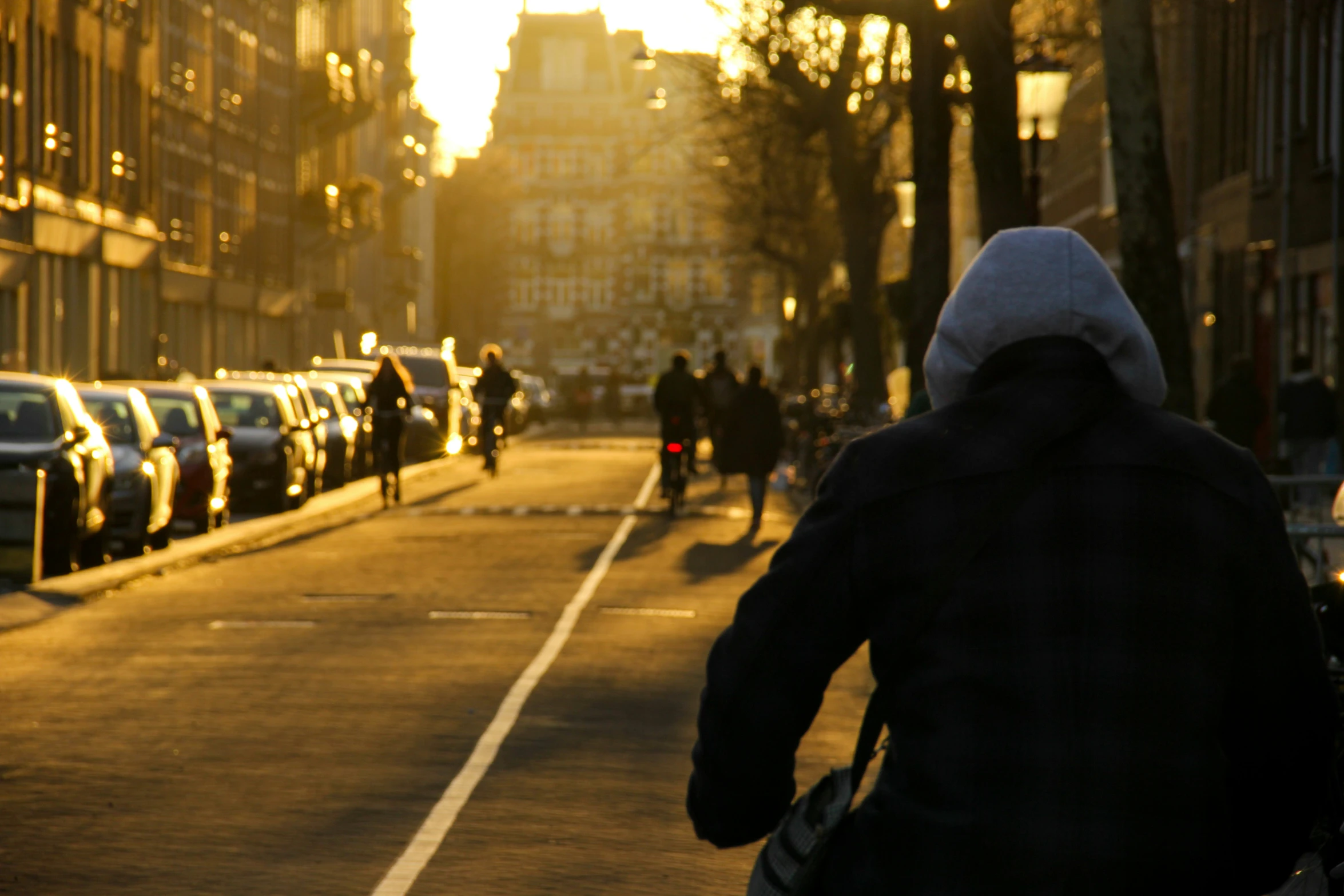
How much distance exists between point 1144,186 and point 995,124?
4.38 metres

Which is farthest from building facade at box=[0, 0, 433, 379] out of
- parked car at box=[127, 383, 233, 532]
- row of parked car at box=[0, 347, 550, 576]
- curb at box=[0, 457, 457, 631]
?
parked car at box=[127, 383, 233, 532]

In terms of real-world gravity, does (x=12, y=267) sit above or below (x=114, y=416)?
above

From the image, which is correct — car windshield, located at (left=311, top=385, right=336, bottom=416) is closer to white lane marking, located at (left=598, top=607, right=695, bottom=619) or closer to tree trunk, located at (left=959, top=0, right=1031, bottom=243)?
tree trunk, located at (left=959, top=0, right=1031, bottom=243)

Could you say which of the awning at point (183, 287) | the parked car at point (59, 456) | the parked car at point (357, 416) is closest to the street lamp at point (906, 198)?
the parked car at point (357, 416)

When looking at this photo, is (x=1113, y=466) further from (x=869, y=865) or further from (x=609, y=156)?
(x=609, y=156)

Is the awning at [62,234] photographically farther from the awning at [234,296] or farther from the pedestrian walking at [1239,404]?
the pedestrian walking at [1239,404]

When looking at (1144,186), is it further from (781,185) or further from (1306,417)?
(781,185)

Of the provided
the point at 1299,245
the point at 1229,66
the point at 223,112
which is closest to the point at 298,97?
the point at 223,112

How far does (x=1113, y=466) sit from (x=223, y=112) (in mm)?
55642

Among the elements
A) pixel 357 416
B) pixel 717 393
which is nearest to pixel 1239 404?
pixel 717 393

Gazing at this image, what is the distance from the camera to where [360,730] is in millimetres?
10266

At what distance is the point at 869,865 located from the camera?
287 cm

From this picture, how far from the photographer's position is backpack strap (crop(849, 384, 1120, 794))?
2906mm

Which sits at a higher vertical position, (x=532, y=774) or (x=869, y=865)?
(x=869, y=865)
